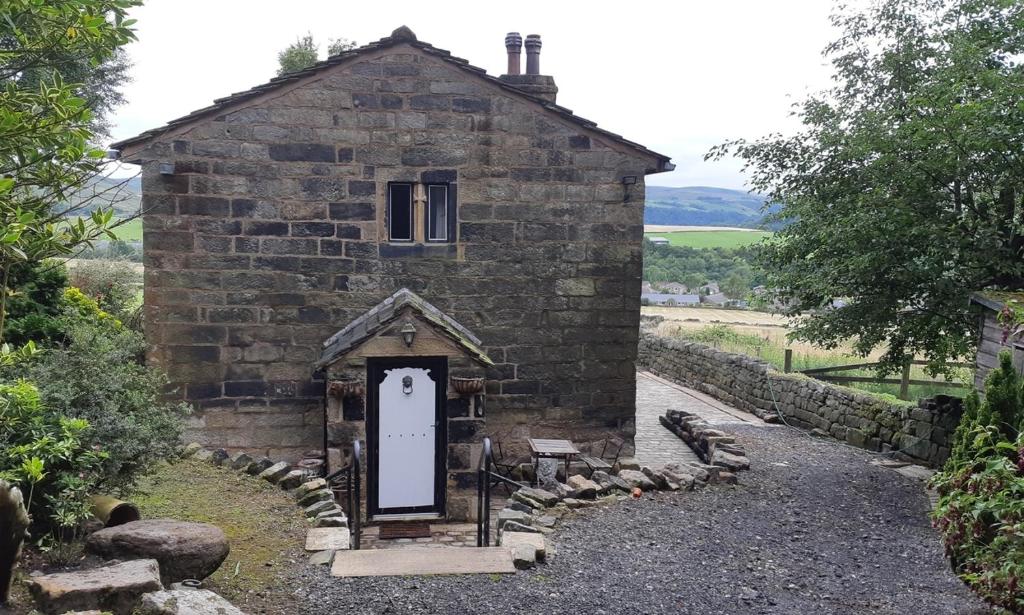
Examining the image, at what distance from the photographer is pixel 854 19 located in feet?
50.2

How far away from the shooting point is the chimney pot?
1302 centimetres

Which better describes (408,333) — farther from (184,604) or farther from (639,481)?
(184,604)

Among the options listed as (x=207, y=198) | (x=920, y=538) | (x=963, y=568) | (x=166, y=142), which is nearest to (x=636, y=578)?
(x=963, y=568)

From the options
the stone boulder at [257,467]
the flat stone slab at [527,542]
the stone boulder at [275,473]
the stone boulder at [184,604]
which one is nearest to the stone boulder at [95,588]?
the stone boulder at [184,604]

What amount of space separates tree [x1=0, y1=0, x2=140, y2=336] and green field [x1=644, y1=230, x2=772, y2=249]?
82977 mm

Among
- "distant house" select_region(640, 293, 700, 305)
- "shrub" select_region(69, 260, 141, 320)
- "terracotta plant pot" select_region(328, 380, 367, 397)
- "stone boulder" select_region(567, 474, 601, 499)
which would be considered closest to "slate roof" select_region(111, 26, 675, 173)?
"terracotta plant pot" select_region(328, 380, 367, 397)

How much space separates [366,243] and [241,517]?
4372 mm

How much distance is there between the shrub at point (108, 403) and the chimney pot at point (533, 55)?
7.57 m

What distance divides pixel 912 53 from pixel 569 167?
6883 mm

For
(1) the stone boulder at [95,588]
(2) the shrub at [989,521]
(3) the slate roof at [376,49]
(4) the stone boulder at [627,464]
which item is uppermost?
(3) the slate roof at [376,49]

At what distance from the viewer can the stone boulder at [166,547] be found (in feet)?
21.3

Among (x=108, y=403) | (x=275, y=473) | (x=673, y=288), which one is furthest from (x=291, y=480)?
(x=673, y=288)

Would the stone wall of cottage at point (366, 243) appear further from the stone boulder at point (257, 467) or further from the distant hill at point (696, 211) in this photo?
the distant hill at point (696, 211)

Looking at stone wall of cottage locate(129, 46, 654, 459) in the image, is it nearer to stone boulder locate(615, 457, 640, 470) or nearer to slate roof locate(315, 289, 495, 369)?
slate roof locate(315, 289, 495, 369)
